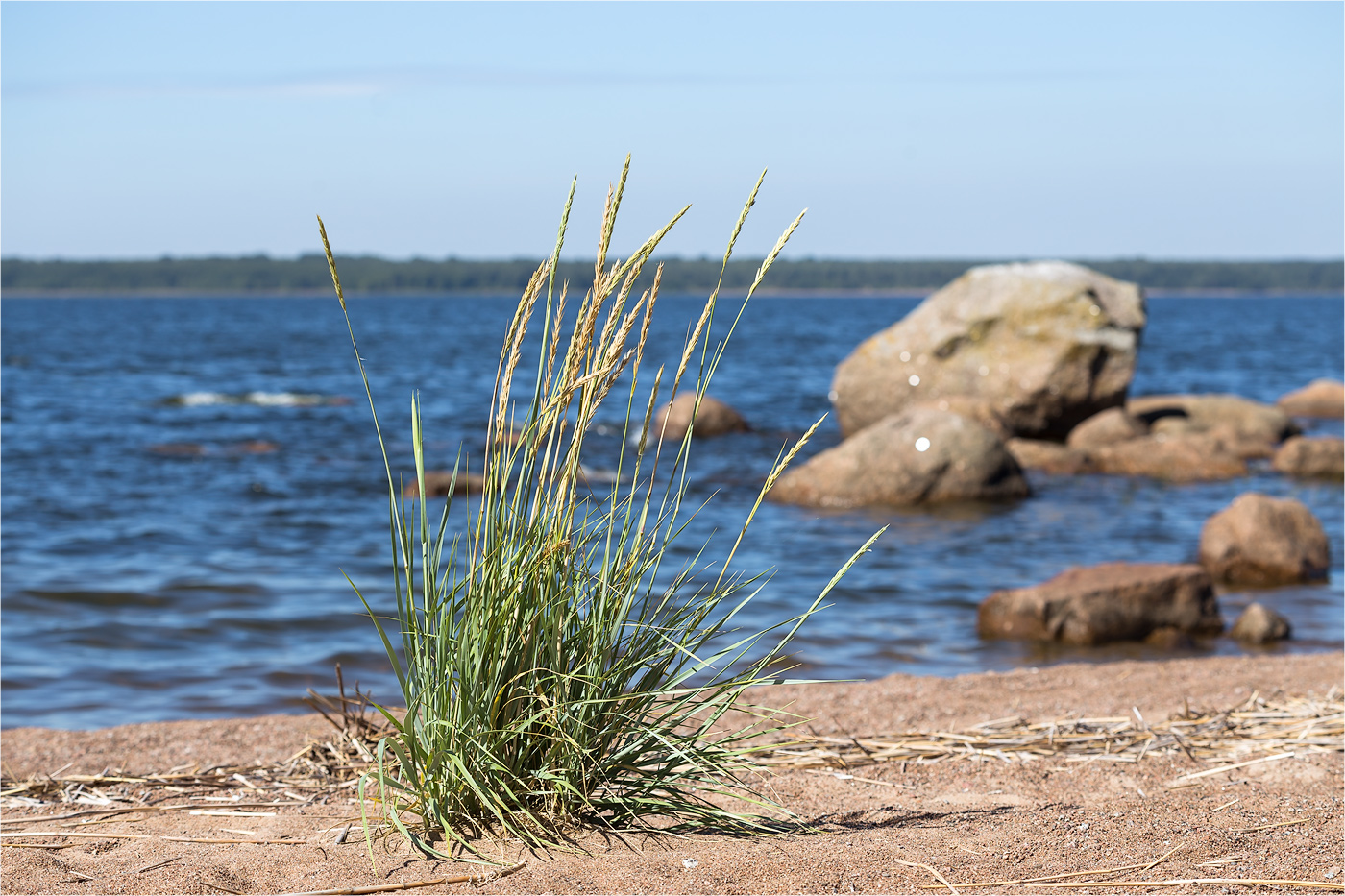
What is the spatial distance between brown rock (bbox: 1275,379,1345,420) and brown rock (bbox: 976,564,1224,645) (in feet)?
51.7

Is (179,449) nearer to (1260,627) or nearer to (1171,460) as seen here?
(1171,460)

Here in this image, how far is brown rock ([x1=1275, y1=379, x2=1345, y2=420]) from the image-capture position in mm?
21875

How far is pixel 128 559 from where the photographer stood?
33.1 ft

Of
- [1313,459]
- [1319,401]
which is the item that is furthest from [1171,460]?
[1319,401]

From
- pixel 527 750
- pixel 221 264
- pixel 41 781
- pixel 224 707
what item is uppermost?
pixel 221 264

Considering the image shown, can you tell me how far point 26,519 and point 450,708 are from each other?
35.0 ft

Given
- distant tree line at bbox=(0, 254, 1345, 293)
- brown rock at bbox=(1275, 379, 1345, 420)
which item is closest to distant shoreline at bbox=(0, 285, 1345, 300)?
distant tree line at bbox=(0, 254, 1345, 293)

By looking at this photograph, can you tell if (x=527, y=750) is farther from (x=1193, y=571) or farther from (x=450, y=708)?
(x=1193, y=571)

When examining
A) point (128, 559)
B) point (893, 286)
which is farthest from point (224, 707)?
point (893, 286)

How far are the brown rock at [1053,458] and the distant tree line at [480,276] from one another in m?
112

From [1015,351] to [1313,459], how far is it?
4.10 meters

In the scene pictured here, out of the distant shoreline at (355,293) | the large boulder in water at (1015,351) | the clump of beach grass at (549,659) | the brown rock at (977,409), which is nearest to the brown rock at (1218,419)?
the large boulder in water at (1015,351)

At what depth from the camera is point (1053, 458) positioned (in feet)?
51.6

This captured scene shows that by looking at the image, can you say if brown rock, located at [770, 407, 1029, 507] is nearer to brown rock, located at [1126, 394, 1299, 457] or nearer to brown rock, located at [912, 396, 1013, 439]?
brown rock, located at [912, 396, 1013, 439]
